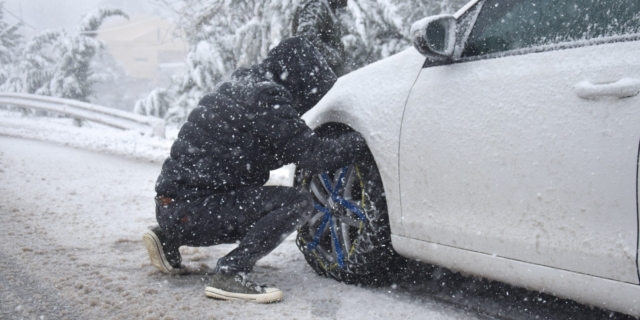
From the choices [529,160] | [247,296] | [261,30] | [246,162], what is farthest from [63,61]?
[529,160]

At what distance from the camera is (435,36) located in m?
2.33

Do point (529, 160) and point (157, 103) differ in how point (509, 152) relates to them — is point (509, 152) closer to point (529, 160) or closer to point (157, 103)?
point (529, 160)

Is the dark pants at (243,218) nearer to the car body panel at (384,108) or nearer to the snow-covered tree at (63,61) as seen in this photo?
the car body panel at (384,108)

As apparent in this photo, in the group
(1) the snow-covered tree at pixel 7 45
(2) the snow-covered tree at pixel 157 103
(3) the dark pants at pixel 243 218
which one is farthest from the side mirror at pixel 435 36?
(1) the snow-covered tree at pixel 7 45

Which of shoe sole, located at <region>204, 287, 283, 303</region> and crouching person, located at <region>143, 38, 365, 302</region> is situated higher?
crouching person, located at <region>143, 38, 365, 302</region>

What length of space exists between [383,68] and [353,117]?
0.97 feet

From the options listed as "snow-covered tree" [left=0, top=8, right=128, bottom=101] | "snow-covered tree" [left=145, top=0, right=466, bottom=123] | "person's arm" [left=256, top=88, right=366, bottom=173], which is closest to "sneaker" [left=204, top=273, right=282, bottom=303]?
"person's arm" [left=256, top=88, right=366, bottom=173]

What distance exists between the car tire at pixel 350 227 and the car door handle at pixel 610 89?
1.08 metres

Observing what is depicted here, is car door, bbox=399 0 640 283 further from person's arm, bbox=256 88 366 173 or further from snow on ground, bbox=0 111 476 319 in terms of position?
snow on ground, bbox=0 111 476 319

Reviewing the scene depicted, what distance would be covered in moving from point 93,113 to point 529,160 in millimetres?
11706

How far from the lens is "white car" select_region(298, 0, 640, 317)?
5.79 feet

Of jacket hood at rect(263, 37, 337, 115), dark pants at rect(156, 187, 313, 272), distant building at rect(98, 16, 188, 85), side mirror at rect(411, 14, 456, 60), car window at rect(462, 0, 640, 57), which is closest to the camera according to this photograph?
car window at rect(462, 0, 640, 57)

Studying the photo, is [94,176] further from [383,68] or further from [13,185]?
[383,68]

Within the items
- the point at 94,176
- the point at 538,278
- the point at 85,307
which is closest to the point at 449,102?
the point at 538,278
